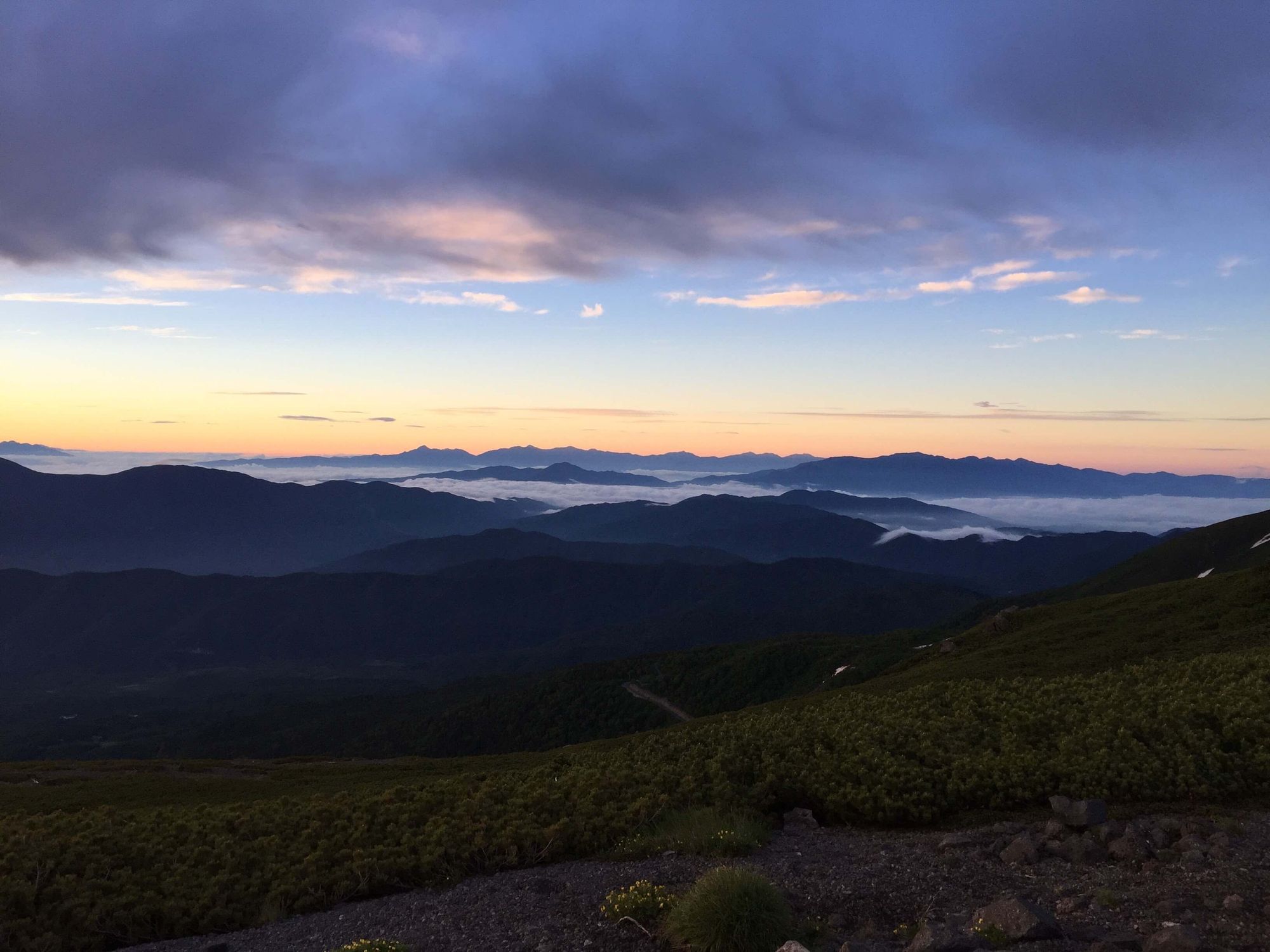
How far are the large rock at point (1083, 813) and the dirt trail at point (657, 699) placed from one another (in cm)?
10061

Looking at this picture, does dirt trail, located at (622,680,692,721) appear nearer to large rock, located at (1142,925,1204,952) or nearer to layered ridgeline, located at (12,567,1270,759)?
layered ridgeline, located at (12,567,1270,759)

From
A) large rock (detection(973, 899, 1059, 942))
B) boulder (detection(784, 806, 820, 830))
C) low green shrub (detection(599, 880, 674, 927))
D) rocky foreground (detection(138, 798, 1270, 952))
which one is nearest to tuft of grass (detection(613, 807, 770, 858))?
rocky foreground (detection(138, 798, 1270, 952))

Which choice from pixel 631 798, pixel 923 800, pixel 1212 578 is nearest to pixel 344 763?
pixel 631 798

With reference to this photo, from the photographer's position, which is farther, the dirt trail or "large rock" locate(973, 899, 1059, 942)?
the dirt trail

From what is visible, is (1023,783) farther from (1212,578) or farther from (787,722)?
(1212,578)

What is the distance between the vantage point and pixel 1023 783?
21922mm

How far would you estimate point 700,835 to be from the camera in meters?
20.2

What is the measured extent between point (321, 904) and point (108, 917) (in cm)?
488

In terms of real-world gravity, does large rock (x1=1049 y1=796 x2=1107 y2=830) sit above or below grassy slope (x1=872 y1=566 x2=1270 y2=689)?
above

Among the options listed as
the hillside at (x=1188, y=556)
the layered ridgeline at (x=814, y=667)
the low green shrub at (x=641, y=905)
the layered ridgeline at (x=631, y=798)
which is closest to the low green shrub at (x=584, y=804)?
the layered ridgeline at (x=631, y=798)

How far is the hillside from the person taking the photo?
496ft

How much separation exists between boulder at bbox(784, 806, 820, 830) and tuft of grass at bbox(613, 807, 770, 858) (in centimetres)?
103

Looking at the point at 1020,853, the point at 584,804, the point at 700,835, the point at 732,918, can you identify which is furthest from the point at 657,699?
the point at 732,918

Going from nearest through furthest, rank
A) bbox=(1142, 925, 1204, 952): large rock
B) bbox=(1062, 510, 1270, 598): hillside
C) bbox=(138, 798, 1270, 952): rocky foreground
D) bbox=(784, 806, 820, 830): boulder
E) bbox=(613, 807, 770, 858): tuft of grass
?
bbox=(1142, 925, 1204, 952): large rock < bbox=(138, 798, 1270, 952): rocky foreground < bbox=(613, 807, 770, 858): tuft of grass < bbox=(784, 806, 820, 830): boulder < bbox=(1062, 510, 1270, 598): hillside
